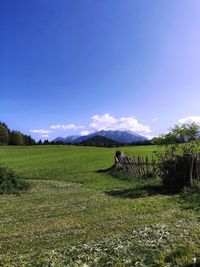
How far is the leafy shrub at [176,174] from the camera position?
1762 cm

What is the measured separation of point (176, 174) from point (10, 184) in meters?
10.0

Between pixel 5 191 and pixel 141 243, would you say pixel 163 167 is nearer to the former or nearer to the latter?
pixel 5 191

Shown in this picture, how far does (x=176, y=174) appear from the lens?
17859 mm

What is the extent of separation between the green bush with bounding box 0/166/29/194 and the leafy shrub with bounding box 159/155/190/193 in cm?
891

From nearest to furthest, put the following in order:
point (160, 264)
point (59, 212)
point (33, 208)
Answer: point (160, 264) → point (59, 212) → point (33, 208)

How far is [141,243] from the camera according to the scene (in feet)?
26.6

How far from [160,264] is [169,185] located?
11.6 meters

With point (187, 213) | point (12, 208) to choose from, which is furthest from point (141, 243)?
point (12, 208)

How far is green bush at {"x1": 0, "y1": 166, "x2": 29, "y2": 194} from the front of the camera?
63.2 ft

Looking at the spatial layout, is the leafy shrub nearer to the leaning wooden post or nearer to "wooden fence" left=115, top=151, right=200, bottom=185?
the leaning wooden post

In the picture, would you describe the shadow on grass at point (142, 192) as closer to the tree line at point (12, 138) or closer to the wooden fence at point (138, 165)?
the wooden fence at point (138, 165)

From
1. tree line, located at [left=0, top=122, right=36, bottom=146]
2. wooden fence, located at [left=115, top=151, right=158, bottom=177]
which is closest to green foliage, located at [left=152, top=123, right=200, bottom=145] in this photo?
wooden fence, located at [left=115, top=151, right=158, bottom=177]

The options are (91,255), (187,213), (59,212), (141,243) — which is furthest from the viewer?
(59,212)

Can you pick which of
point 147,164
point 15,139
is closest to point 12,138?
point 15,139
